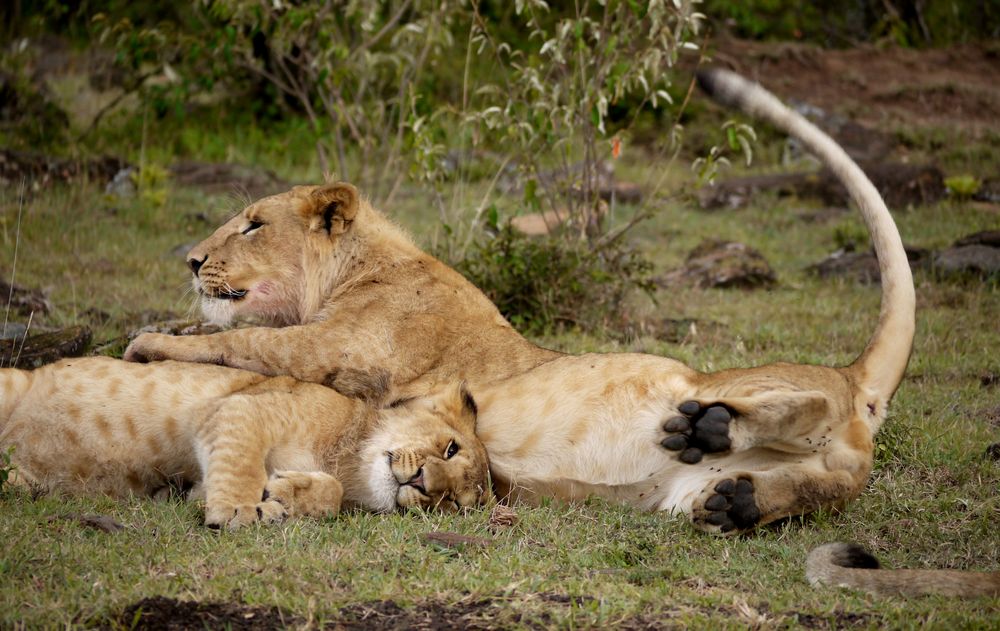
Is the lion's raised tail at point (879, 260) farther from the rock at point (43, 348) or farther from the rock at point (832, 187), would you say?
the rock at point (832, 187)

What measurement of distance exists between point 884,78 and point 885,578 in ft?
44.7

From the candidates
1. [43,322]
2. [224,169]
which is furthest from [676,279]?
[224,169]

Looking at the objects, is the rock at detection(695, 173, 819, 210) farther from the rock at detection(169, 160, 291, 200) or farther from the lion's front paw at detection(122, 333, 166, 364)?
the lion's front paw at detection(122, 333, 166, 364)

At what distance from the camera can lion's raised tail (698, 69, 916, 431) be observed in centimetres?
448

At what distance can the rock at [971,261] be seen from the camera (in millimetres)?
8492

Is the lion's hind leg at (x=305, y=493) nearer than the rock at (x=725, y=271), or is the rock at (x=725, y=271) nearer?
the lion's hind leg at (x=305, y=493)

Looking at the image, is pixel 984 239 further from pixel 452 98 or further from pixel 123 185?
pixel 452 98

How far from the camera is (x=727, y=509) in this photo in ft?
13.0

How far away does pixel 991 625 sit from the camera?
3127 millimetres

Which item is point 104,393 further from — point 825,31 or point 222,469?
point 825,31

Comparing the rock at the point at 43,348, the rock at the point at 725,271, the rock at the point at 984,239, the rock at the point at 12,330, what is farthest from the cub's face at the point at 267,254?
the rock at the point at 984,239

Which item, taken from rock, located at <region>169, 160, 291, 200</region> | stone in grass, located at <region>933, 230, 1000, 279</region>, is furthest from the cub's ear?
rock, located at <region>169, 160, 291, 200</region>

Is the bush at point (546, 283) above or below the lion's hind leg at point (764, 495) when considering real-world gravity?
below

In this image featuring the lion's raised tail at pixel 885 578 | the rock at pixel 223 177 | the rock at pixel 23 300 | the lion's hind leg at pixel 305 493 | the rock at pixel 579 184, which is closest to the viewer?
the lion's raised tail at pixel 885 578
